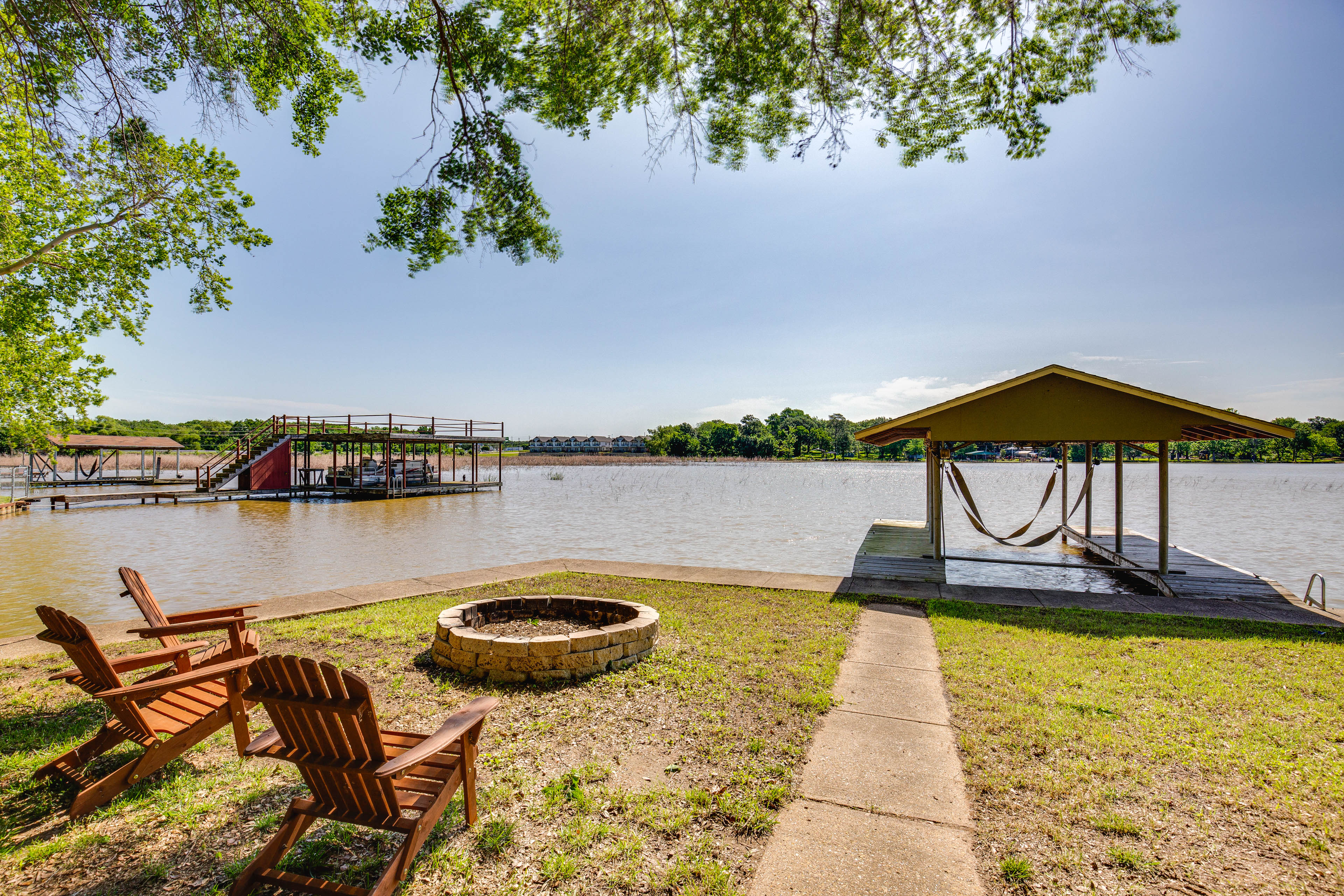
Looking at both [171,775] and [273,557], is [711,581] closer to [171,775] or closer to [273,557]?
[171,775]

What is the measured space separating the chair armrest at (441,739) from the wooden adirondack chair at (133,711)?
1060mm

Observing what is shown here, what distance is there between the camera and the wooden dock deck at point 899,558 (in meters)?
9.66

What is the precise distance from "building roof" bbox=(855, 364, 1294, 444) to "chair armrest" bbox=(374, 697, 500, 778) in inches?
366

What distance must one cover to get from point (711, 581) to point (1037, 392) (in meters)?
6.28

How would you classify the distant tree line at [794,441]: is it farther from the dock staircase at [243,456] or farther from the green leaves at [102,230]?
the green leaves at [102,230]

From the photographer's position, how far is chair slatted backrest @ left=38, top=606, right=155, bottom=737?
302 centimetres

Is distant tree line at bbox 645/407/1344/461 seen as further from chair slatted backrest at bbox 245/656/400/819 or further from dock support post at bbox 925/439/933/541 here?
chair slatted backrest at bbox 245/656/400/819

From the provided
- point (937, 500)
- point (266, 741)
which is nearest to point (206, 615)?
point (266, 741)

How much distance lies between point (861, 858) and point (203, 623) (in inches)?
165

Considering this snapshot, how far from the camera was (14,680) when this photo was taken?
4891 millimetres

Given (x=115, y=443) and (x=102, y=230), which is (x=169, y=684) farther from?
(x=115, y=443)

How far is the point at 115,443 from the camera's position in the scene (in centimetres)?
4219

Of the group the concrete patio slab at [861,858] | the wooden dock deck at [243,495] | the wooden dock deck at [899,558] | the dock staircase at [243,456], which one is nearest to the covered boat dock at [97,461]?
the wooden dock deck at [243,495]

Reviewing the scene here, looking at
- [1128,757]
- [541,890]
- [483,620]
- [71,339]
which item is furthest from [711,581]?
[71,339]
